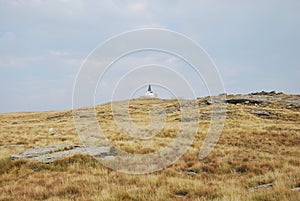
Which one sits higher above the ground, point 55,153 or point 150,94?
point 150,94

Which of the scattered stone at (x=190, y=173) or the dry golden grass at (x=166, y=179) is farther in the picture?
the scattered stone at (x=190, y=173)

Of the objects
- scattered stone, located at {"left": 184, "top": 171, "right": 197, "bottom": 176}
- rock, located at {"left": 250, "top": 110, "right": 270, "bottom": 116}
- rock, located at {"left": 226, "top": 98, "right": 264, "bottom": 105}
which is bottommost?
scattered stone, located at {"left": 184, "top": 171, "right": 197, "bottom": 176}

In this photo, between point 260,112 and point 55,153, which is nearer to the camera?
point 55,153

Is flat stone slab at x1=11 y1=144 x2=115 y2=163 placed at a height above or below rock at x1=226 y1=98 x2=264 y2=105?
below

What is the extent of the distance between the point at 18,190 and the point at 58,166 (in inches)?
142

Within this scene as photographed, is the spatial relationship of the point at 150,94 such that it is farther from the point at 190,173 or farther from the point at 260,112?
the point at 190,173

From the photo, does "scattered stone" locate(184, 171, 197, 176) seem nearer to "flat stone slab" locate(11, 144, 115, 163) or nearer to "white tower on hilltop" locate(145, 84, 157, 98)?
"flat stone slab" locate(11, 144, 115, 163)

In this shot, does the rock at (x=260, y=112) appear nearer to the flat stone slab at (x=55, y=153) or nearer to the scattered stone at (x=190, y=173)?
the flat stone slab at (x=55, y=153)

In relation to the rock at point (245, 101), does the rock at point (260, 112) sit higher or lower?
lower

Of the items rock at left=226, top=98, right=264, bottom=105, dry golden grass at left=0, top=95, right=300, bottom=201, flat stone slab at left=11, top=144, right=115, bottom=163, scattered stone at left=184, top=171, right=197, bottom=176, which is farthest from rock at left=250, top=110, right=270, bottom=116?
scattered stone at left=184, top=171, right=197, bottom=176

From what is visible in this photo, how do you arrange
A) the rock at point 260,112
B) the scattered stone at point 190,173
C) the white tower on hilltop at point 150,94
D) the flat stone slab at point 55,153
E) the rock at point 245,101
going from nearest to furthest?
the scattered stone at point 190,173 < the flat stone slab at point 55,153 < the rock at point 260,112 < the rock at point 245,101 < the white tower on hilltop at point 150,94

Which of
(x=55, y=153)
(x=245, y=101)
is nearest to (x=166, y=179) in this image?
(x=55, y=153)

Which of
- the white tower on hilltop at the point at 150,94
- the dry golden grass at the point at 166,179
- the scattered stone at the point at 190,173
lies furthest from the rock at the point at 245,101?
the scattered stone at the point at 190,173

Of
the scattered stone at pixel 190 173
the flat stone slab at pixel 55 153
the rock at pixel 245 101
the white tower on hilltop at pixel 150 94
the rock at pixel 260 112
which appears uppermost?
the white tower on hilltop at pixel 150 94
